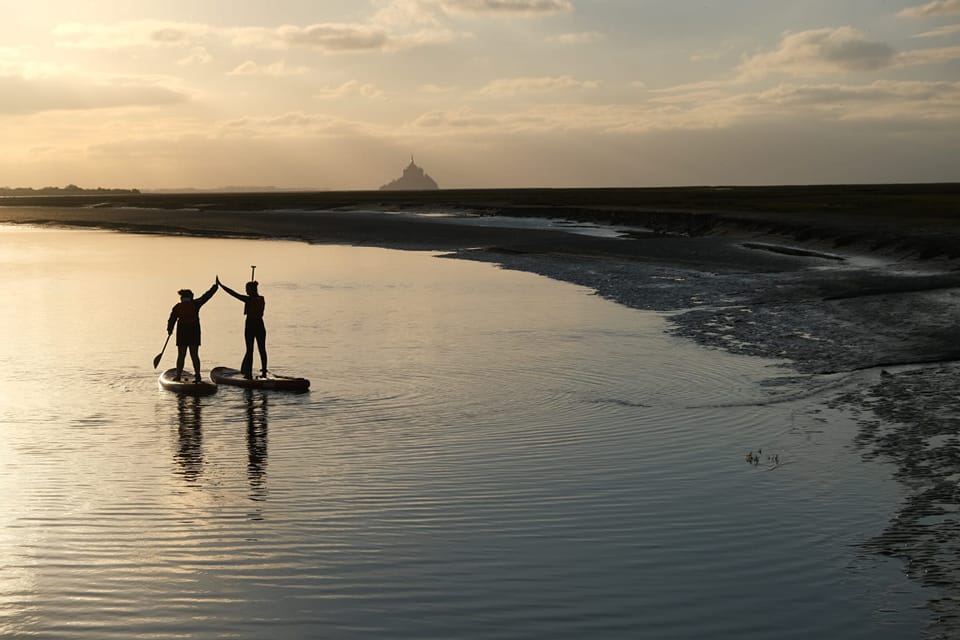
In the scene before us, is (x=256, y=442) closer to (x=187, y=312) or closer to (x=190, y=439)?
(x=190, y=439)

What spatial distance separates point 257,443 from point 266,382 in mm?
4646

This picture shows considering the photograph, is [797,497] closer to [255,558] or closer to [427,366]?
[255,558]

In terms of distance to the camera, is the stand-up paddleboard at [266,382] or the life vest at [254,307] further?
the life vest at [254,307]

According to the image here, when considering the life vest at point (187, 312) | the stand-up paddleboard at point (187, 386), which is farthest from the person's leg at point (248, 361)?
the life vest at point (187, 312)

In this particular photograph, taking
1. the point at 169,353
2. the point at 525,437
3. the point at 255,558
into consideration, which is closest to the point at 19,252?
the point at 169,353

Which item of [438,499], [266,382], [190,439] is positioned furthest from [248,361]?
[438,499]

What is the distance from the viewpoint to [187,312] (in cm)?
2333

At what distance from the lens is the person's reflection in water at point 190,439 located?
15.2 meters

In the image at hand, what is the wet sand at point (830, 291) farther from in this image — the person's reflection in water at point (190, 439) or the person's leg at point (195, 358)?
the person's leg at point (195, 358)

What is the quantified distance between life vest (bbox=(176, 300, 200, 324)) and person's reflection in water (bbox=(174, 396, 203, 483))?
8.63 ft

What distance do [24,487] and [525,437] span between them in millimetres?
7497

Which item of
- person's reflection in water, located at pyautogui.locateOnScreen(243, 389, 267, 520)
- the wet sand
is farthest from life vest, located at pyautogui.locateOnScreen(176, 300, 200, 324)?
the wet sand

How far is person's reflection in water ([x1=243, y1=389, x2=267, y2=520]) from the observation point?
14185 millimetres

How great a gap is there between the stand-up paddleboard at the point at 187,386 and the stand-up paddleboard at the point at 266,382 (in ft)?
1.67
